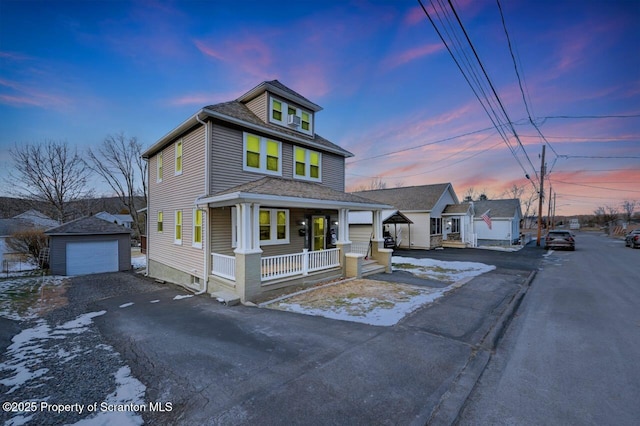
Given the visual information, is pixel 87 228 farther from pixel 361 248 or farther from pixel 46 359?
pixel 361 248

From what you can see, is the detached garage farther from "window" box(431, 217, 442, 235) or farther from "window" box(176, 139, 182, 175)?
"window" box(431, 217, 442, 235)

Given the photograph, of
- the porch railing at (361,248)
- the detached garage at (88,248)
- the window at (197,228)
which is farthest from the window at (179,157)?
the porch railing at (361,248)

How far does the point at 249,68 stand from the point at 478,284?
13.8m

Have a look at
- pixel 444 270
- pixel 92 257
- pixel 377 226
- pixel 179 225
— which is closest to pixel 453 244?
pixel 444 270

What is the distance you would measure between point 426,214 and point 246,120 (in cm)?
1758

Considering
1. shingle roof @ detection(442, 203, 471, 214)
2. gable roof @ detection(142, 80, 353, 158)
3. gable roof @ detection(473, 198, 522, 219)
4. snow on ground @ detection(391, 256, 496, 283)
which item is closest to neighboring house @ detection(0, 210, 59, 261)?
gable roof @ detection(142, 80, 353, 158)

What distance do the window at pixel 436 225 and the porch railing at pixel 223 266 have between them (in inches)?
762

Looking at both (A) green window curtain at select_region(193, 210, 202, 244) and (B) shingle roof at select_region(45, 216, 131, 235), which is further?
(B) shingle roof at select_region(45, 216, 131, 235)

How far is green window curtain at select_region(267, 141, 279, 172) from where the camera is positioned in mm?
10727

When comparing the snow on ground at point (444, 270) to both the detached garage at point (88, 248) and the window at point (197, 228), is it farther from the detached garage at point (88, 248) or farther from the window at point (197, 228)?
the detached garage at point (88, 248)

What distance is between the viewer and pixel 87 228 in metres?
15.6

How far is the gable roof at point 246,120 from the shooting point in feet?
29.6

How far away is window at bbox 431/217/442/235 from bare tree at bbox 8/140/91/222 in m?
37.2

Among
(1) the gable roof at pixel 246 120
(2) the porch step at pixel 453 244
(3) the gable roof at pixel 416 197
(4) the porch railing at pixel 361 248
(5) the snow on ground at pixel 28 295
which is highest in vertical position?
(1) the gable roof at pixel 246 120
